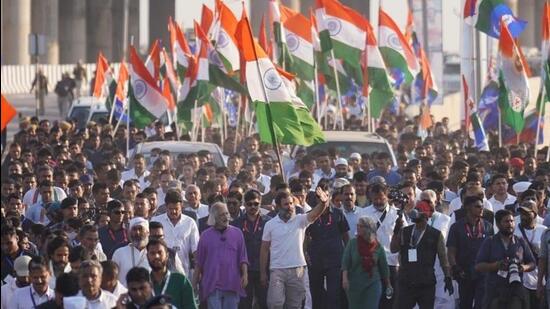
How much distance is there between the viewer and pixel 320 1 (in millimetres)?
30734

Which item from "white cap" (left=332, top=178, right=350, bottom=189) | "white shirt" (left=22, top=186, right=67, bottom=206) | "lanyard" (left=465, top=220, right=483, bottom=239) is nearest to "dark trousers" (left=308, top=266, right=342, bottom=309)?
"white cap" (left=332, top=178, right=350, bottom=189)

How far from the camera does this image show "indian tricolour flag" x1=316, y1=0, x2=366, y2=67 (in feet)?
99.1

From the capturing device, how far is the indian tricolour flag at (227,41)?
28.0 metres

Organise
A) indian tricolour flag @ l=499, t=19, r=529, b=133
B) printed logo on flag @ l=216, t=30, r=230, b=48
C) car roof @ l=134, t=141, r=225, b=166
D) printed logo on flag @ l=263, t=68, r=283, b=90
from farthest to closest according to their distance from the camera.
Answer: printed logo on flag @ l=216, t=30, r=230, b=48
indian tricolour flag @ l=499, t=19, r=529, b=133
car roof @ l=134, t=141, r=225, b=166
printed logo on flag @ l=263, t=68, r=283, b=90

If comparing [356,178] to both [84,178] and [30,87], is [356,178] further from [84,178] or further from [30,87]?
[30,87]

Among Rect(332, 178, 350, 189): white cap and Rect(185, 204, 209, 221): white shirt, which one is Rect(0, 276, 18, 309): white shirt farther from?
Rect(332, 178, 350, 189): white cap

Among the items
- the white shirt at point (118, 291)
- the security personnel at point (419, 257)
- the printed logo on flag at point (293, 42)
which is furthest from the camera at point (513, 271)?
the printed logo on flag at point (293, 42)

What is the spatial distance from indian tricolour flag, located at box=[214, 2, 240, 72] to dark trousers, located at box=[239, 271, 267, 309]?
1027 cm

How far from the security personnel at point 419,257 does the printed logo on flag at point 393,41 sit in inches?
585

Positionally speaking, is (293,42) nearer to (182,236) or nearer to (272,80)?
(272,80)

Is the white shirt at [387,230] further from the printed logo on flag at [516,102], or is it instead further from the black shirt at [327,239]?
the printed logo on flag at [516,102]

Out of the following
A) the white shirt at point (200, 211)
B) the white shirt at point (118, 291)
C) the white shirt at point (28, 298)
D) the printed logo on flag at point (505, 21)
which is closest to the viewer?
the white shirt at point (118, 291)

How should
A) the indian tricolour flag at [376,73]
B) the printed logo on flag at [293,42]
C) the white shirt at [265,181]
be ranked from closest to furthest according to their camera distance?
1. the white shirt at [265,181]
2. the indian tricolour flag at [376,73]
3. the printed logo on flag at [293,42]

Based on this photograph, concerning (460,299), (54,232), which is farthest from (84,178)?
(54,232)
